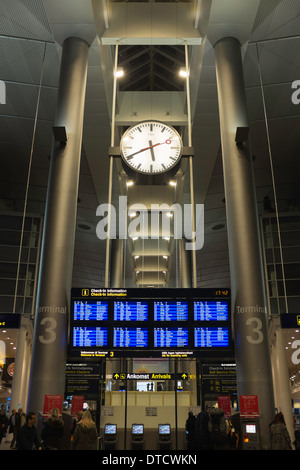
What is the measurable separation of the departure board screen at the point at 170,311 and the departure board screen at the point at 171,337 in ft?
0.72

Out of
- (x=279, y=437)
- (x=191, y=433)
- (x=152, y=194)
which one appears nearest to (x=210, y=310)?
(x=279, y=437)

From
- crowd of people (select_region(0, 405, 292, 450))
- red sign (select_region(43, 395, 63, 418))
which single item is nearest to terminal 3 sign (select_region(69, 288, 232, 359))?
red sign (select_region(43, 395, 63, 418))

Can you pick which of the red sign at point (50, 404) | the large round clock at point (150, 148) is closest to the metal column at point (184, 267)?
the large round clock at point (150, 148)

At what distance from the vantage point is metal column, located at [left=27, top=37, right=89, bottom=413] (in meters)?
8.79

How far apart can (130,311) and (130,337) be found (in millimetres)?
513

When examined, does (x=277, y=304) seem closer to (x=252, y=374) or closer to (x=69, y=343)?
(x=252, y=374)

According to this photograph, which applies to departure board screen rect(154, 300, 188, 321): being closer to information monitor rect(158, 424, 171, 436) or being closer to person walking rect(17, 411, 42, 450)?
person walking rect(17, 411, 42, 450)

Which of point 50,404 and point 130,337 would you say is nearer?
point 50,404

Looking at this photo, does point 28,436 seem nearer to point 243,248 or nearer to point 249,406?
point 249,406

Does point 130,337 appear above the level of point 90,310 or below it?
below

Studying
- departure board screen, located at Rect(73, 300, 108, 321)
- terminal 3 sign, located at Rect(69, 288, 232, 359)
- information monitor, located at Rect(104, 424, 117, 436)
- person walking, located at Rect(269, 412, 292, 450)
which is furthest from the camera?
information monitor, located at Rect(104, 424, 117, 436)

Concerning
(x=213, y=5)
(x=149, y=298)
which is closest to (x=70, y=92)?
(x=213, y=5)

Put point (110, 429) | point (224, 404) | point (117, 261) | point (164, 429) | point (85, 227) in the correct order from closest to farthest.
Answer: point (110, 429), point (164, 429), point (224, 404), point (117, 261), point (85, 227)

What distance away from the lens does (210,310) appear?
888 cm
